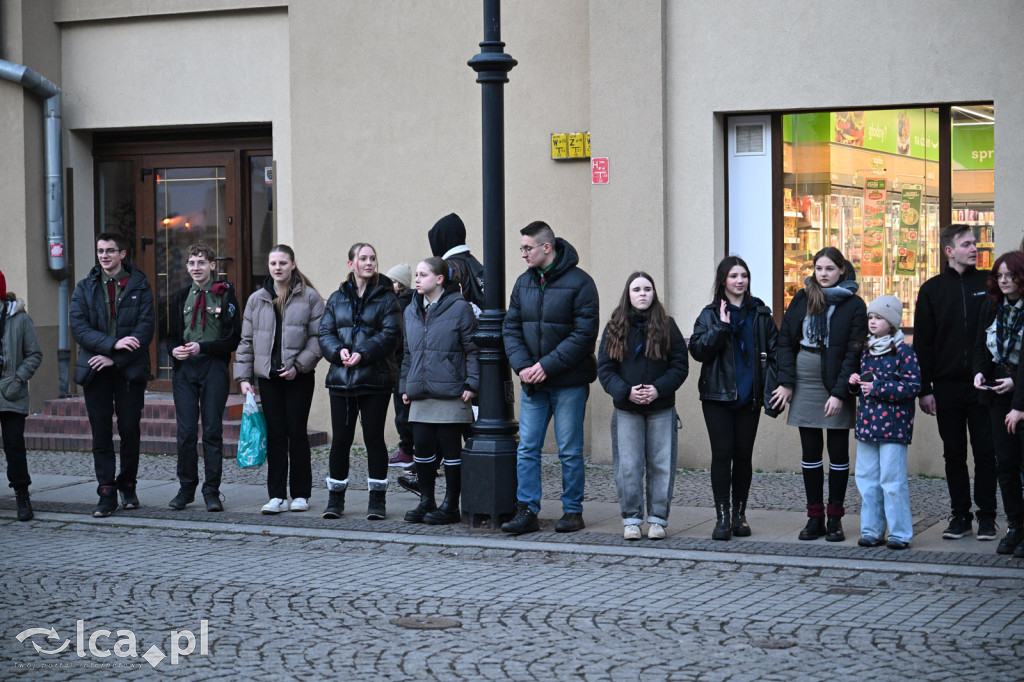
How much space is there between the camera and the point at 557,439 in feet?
29.0

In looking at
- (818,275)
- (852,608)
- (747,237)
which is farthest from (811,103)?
(852,608)

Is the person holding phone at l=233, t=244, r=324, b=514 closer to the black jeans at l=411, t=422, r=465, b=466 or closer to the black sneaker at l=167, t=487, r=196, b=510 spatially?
the black sneaker at l=167, t=487, r=196, b=510

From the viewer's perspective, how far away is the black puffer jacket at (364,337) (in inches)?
369

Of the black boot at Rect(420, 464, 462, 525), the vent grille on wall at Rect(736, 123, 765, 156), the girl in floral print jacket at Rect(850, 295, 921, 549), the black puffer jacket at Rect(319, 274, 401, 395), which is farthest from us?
the vent grille on wall at Rect(736, 123, 765, 156)

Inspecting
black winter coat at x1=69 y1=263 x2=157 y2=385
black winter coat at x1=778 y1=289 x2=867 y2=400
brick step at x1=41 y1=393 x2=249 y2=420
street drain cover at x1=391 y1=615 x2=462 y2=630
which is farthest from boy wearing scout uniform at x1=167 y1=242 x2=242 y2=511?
black winter coat at x1=778 y1=289 x2=867 y2=400

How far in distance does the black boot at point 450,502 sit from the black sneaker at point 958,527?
328 cm

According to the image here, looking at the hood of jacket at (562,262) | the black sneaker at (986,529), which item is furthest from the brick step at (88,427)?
the black sneaker at (986,529)

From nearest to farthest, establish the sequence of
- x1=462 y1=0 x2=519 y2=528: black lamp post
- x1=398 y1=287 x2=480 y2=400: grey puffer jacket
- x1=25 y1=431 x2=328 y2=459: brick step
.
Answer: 1. x1=462 y1=0 x2=519 y2=528: black lamp post
2. x1=398 y1=287 x2=480 y2=400: grey puffer jacket
3. x1=25 y1=431 x2=328 y2=459: brick step

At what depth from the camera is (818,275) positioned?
840 cm

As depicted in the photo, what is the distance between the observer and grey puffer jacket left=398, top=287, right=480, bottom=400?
29.8 feet

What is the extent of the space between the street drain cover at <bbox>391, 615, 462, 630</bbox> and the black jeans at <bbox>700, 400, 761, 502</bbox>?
2.59 metres

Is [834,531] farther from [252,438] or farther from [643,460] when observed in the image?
[252,438]

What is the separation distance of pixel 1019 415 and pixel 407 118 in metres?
7.64

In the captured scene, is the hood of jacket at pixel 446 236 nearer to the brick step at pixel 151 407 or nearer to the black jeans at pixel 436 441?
the black jeans at pixel 436 441
